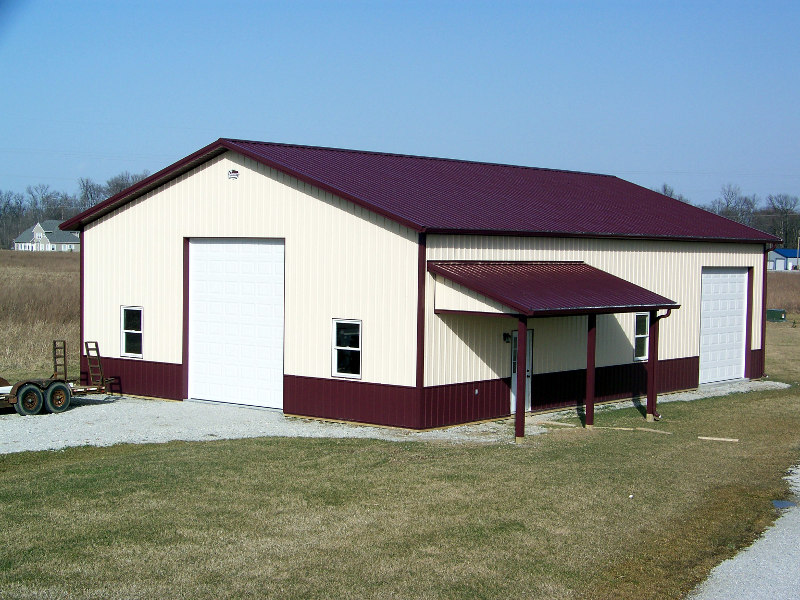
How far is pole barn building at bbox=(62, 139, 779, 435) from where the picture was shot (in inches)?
708

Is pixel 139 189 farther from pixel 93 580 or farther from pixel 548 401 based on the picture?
pixel 93 580

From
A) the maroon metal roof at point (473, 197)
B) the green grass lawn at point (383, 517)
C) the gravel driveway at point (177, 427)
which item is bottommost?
the gravel driveway at point (177, 427)

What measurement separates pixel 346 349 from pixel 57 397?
6268 mm

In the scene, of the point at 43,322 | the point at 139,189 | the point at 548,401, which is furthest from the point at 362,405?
the point at 43,322

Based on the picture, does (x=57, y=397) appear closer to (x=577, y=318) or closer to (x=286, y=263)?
(x=286, y=263)

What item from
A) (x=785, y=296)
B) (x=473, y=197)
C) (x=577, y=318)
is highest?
(x=473, y=197)

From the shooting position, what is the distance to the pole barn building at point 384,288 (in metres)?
18.0

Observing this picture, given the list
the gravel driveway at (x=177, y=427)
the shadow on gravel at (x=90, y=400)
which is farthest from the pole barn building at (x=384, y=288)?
the shadow on gravel at (x=90, y=400)

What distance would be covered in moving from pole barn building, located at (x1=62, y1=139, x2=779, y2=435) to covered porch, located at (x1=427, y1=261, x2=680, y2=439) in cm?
5

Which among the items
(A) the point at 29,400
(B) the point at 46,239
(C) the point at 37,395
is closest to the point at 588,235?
(C) the point at 37,395

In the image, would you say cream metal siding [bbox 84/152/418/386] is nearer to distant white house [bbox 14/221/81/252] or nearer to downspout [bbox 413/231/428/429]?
downspout [bbox 413/231/428/429]

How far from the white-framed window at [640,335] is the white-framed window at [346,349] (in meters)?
7.94

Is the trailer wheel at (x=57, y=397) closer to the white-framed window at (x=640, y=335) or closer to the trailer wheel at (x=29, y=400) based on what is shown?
the trailer wheel at (x=29, y=400)

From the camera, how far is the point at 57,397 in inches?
786
